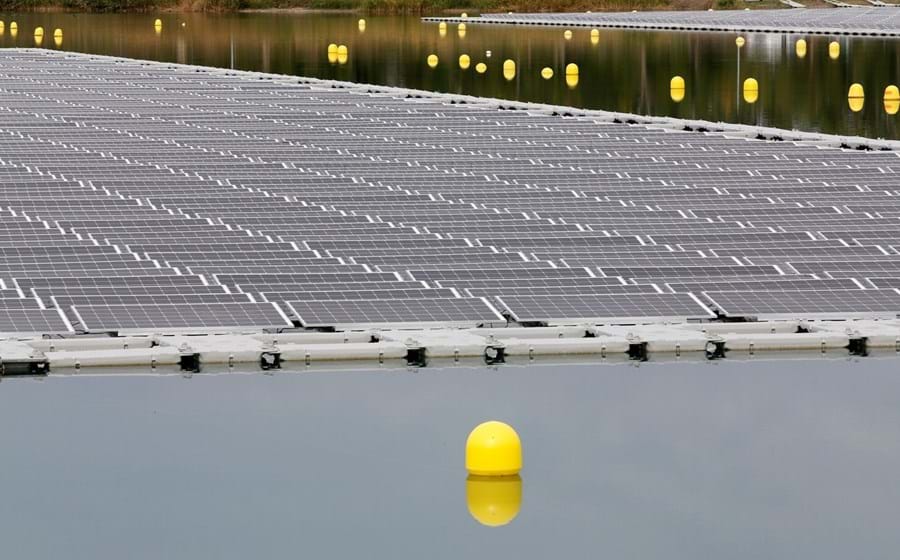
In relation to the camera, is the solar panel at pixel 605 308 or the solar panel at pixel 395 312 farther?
the solar panel at pixel 605 308

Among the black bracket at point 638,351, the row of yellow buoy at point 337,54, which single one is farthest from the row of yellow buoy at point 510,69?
the black bracket at point 638,351

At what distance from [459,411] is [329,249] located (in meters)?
5.52

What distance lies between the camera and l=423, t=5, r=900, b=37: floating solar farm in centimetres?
7694

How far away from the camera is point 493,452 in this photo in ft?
51.5

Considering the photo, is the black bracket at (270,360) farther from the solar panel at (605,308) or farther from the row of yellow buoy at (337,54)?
the row of yellow buoy at (337,54)

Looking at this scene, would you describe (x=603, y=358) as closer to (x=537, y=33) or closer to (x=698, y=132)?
(x=698, y=132)

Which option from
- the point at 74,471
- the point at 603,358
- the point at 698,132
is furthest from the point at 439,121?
the point at 74,471

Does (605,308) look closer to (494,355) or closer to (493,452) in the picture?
(494,355)

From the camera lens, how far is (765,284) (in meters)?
21.2

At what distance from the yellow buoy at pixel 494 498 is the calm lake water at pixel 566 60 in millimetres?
28043

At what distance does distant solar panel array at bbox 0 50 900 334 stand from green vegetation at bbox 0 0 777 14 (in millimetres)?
64661

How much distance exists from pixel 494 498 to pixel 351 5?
9015cm

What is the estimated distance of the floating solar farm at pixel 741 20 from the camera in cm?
7694

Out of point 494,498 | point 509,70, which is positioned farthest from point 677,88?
point 494,498
